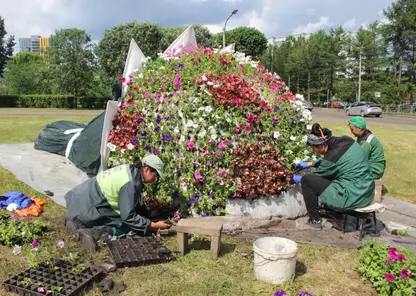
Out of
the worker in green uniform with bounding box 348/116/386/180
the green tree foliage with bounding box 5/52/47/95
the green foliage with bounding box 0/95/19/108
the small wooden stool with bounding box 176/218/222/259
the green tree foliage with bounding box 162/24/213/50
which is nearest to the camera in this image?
the small wooden stool with bounding box 176/218/222/259

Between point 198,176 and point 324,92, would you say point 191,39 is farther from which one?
point 324,92

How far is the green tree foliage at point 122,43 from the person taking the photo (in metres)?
32.8

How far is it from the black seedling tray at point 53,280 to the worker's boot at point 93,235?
0.44 metres

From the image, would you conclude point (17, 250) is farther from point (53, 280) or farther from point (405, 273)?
point (405, 273)

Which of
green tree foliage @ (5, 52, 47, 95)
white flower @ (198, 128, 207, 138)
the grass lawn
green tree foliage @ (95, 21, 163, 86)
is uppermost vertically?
green tree foliage @ (95, 21, 163, 86)

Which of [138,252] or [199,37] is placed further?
[199,37]

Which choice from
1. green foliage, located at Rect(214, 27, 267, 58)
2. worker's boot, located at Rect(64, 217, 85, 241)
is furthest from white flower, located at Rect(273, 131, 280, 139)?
green foliage, located at Rect(214, 27, 267, 58)

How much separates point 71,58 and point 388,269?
3718 cm

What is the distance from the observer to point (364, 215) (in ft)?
16.6

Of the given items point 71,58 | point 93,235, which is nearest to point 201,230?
point 93,235

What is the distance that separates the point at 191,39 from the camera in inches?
255

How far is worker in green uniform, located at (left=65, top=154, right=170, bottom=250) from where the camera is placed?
4155mm

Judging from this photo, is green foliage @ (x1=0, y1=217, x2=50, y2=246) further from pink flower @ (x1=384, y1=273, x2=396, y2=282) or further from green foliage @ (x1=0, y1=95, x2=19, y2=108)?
green foliage @ (x1=0, y1=95, x2=19, y2=108)

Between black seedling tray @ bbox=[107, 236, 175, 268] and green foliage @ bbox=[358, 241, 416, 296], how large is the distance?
6.58 ft
